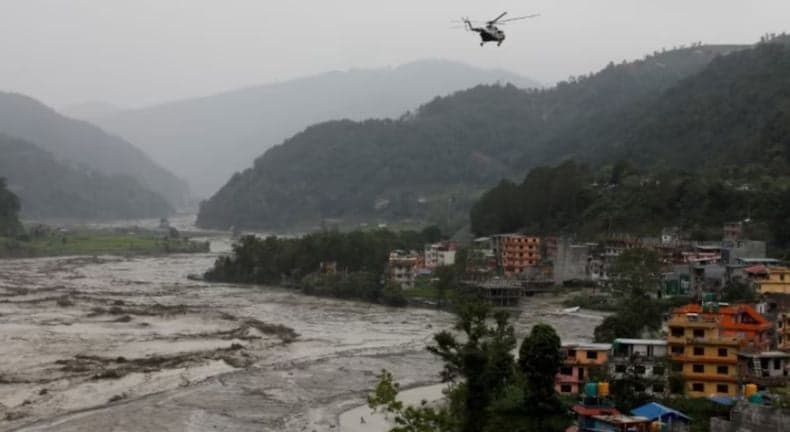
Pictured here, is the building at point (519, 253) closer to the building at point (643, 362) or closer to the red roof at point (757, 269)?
the red roof at point (757, 269)

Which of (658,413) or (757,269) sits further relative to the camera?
(757,269)

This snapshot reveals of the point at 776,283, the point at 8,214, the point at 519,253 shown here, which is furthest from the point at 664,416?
the point at 8,214

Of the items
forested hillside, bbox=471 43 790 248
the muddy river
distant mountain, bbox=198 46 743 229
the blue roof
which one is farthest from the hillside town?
distant mountain, bbox=198 46 743 229

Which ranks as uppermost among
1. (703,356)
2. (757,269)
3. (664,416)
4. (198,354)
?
(757,269)

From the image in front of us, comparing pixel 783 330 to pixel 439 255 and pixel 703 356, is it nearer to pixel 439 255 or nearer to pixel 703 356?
pixel 703 356

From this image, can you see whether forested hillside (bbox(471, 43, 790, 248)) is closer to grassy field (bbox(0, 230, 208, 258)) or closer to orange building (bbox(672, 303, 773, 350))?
orange building (bbox(672, 303, 773, 350))

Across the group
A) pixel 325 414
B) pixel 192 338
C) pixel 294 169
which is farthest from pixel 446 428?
pixel 294 169

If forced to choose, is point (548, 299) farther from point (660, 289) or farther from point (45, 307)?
point (45, 307)
